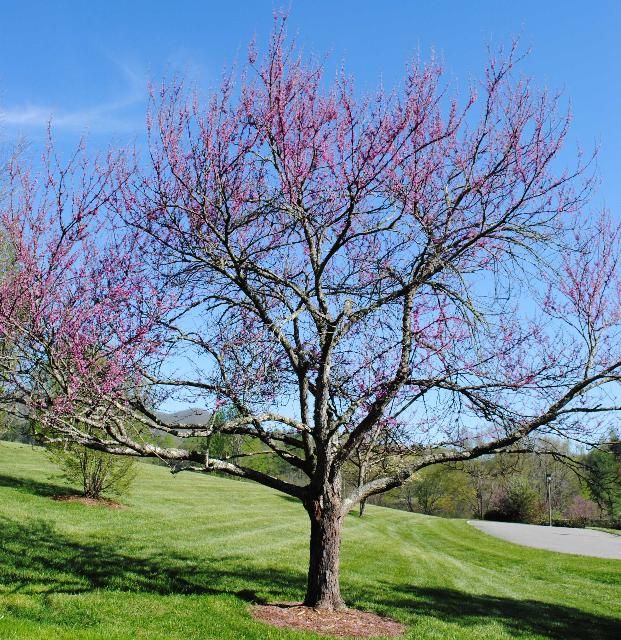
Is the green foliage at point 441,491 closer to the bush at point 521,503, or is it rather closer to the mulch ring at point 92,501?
the bush at point 521,503

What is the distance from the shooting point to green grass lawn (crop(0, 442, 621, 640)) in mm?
7039

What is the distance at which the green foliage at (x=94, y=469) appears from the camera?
17.5m

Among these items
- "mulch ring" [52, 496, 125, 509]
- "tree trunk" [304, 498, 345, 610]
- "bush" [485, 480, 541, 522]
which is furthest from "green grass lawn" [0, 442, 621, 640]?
"bush" [485, 480, 541, 522]

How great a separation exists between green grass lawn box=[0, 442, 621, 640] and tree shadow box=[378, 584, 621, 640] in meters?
0.05

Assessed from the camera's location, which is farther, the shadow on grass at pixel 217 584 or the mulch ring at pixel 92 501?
the mulch ring at pixel 92 501

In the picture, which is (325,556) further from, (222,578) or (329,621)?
(222,578)

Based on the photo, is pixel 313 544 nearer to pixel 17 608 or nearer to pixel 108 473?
pixel 17 608

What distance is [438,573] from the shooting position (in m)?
15.0

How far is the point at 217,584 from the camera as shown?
964 centimetres

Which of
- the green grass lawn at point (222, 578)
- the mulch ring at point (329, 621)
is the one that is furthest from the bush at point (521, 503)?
the mulch ring at point (329, 621)

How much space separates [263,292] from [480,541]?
878 inches

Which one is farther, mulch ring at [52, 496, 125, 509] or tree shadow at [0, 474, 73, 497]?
tree shadow at [0, 474, 73, 497]

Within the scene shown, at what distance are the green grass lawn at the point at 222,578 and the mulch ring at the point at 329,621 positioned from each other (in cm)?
30

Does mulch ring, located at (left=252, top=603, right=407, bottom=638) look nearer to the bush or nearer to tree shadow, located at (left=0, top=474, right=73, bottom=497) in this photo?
tree shadow, located at (left=0, top=474, right=73, bottom=497)
